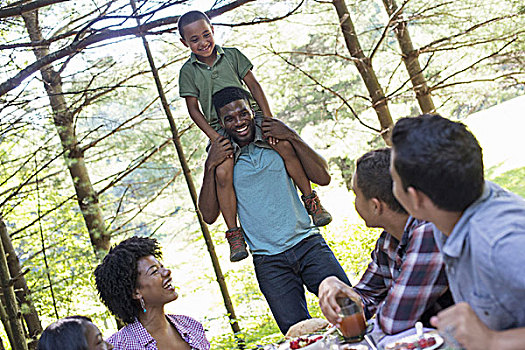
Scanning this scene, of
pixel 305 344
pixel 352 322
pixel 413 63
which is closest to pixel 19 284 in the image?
pixel 413 63

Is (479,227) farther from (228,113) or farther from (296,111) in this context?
(296,111)

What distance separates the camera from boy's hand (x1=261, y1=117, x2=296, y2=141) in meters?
3.04

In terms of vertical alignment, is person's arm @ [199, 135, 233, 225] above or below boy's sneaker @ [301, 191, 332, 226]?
above

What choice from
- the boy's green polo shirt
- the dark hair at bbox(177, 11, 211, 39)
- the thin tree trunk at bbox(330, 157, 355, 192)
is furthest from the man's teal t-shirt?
the thin tree trunk at bbox(330, 157, 355, 192)

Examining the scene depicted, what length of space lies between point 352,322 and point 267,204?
1149mm

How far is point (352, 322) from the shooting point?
188 centimetres

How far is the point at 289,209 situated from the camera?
2.93m

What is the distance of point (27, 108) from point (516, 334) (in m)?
5.17

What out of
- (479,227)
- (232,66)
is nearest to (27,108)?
(232,66)

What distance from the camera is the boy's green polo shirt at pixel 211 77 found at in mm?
3322

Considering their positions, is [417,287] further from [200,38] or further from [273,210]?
[200,38]

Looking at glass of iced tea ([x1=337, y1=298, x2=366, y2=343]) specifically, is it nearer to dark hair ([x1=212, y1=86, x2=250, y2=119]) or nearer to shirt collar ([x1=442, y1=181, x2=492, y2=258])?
shirt collar ([x1=442, y1=181, x2=492, y2=258])

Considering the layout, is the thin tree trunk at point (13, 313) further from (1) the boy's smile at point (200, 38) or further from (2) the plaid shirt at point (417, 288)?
(2) the plaid shirt at point (417, 288)

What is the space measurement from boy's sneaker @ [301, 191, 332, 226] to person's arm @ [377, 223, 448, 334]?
4.19 feet
